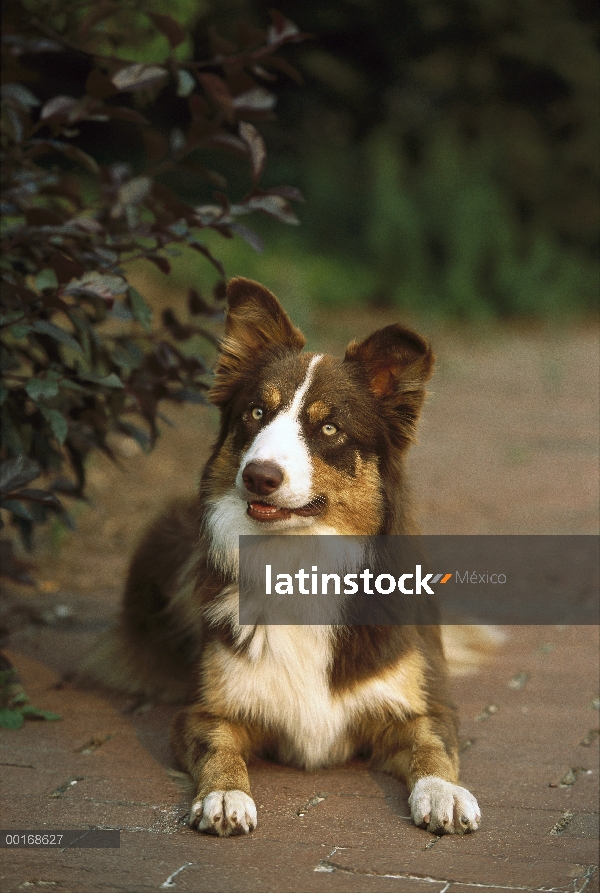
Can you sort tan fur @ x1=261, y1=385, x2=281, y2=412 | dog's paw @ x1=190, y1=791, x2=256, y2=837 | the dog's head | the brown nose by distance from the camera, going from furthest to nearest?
tan fur @ x1=261, y1=385, x2=281, y2=412, the dog's head, the brown nose, dog's paw @ x1=190, y1=791, x2=256, y2=837

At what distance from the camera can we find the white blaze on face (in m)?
3.28

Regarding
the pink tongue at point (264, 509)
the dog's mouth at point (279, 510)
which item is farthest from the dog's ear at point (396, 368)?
the pink tongue at point (264, 509)

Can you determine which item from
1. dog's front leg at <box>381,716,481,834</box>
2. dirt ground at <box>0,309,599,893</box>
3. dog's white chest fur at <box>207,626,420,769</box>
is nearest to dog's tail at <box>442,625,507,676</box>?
dirt ground at <box>0,309,599,893</box>

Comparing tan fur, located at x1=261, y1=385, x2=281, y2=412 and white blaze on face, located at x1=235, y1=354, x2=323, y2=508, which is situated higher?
tan fur, located at x1=261, y1=385, x2=281, y2=412

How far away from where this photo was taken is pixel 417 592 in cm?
379

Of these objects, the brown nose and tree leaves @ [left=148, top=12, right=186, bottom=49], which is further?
tree leaves @ [left=148, top=12, right=186, bottom=49]

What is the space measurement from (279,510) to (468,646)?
1801 mm

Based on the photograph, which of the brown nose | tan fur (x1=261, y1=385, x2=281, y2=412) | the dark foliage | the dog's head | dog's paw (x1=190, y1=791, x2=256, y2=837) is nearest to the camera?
dog's paw (x1=190, y1=791, x2=256, y2=837)

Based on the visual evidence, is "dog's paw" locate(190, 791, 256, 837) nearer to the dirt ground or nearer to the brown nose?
the dirt ground

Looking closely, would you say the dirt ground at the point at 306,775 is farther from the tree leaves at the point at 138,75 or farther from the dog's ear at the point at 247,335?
the tree leaves at the point at 138,75

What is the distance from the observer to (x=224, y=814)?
3117 millimetres

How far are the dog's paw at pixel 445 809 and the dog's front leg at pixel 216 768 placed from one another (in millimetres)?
492

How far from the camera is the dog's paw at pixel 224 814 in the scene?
3102 millimetres

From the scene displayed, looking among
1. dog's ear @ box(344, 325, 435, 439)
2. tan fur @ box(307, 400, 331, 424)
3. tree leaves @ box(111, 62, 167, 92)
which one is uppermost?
tree leaves @ box(111, 62, 167, 92)
